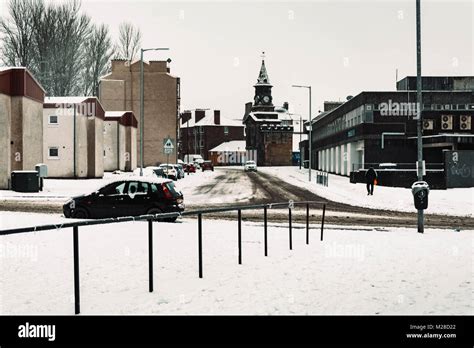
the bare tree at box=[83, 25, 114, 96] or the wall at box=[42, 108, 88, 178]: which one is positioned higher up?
the bare tree at box=[83, 25, 114, 96]

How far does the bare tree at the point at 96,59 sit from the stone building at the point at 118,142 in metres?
13.2

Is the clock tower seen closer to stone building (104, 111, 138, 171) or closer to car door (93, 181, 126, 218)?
stone building (104, 111, 138, 171)

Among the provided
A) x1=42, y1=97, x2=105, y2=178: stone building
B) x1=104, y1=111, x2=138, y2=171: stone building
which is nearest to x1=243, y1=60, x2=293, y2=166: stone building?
x1=104, y1=111, x2=138, y2=171: stone building

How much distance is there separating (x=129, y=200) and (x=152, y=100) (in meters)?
59.0

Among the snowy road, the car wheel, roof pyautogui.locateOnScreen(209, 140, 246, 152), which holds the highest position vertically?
roof pyautogui.locateOnScreen(209, 140, 246, 152)

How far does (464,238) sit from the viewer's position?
14164 mm

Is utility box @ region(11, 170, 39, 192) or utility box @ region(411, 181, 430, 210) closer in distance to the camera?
utility box @ region(411, 181, 430, 210)

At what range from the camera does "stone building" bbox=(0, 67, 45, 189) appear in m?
33.0

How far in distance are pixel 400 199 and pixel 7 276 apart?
2444cm

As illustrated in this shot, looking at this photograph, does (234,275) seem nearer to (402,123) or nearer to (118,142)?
(402,123)

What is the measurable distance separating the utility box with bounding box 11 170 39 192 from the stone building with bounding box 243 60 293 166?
279 ft

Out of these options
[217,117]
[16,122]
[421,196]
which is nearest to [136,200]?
[421,196]

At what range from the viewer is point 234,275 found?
8.66m

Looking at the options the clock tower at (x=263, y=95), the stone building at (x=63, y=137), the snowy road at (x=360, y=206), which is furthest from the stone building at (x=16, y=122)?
the clock tower at (x=263, y=95)
